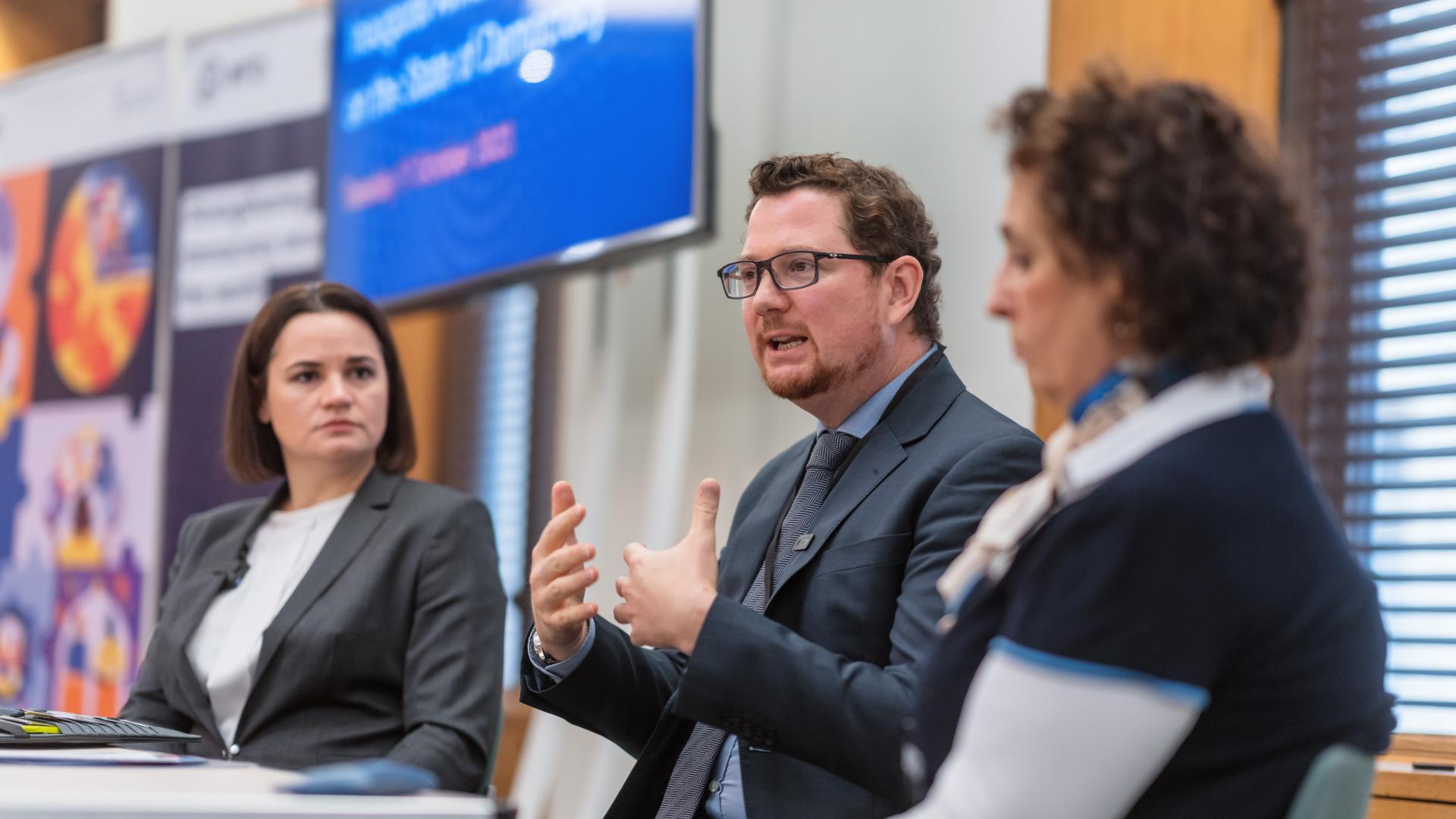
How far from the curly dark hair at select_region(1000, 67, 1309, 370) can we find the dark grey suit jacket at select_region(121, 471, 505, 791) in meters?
1.51

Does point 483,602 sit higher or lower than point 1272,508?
lower

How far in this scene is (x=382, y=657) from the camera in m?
2.38

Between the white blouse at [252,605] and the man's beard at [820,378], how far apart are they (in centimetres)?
100

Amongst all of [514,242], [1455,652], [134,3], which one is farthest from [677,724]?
[134,3]

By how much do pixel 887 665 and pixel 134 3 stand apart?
18.0 feet

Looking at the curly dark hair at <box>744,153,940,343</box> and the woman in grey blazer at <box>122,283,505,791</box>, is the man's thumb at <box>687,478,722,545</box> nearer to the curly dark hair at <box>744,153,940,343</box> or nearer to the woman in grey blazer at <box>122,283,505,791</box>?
the curly dark hair at <box>744,153,940,343</box>

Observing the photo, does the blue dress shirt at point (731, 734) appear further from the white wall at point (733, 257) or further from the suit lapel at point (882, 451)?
the white wall at point (733, 257)

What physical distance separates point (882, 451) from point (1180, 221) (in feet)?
2.78

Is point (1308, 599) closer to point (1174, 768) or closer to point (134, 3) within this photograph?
point (1174, 768)

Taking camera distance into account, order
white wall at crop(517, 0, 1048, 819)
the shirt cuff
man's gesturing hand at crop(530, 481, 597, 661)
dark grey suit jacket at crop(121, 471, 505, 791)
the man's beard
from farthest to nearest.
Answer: white wall at crop(517, 0, 1048, 819) → dark grey suit jacket at crop(121, 471, 505, 791) → the man's beard → the shirt cuff → man's gesturing hand at crop(530, 481, 597, 661)

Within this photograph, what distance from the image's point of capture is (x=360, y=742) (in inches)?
92.5

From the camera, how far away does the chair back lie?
1.00 metres

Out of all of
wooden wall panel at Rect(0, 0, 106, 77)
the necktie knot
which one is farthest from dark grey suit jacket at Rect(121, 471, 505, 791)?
wooden wall panel at Rect(0, 0, 106, 77)

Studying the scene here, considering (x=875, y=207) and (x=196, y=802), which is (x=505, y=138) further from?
(x=196, y=802)
